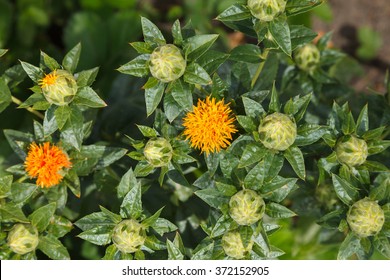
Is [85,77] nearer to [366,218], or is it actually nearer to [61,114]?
[61,114]

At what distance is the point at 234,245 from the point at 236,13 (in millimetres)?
1057

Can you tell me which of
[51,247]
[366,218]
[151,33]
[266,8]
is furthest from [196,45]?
[51,247]

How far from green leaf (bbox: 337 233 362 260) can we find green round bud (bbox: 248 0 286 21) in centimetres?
105

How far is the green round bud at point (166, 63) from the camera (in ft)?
7.44

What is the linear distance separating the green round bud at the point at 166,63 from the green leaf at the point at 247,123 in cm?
34

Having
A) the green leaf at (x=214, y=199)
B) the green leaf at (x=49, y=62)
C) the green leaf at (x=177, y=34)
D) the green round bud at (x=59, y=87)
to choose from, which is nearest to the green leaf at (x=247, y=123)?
the green leaf at (x=214, y=199)

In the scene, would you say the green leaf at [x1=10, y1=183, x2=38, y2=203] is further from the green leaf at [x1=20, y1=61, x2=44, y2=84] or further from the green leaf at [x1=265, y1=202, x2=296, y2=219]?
the green leaf at [x1=265, y1=202, x2=296, y2=219]

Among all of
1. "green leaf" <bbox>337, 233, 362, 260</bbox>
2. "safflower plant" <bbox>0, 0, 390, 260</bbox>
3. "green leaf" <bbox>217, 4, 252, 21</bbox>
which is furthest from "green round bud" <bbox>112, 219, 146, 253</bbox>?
"green leaf" <bbox>217, 4, 252, 21</bbox>

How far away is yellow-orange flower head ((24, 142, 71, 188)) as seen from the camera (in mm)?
2521

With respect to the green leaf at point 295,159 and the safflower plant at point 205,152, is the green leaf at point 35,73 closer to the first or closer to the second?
the safflower plant at point 205,152

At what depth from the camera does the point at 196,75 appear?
235 centimetres

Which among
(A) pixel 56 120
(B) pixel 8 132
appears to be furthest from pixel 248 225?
(B) pixel 8 132
